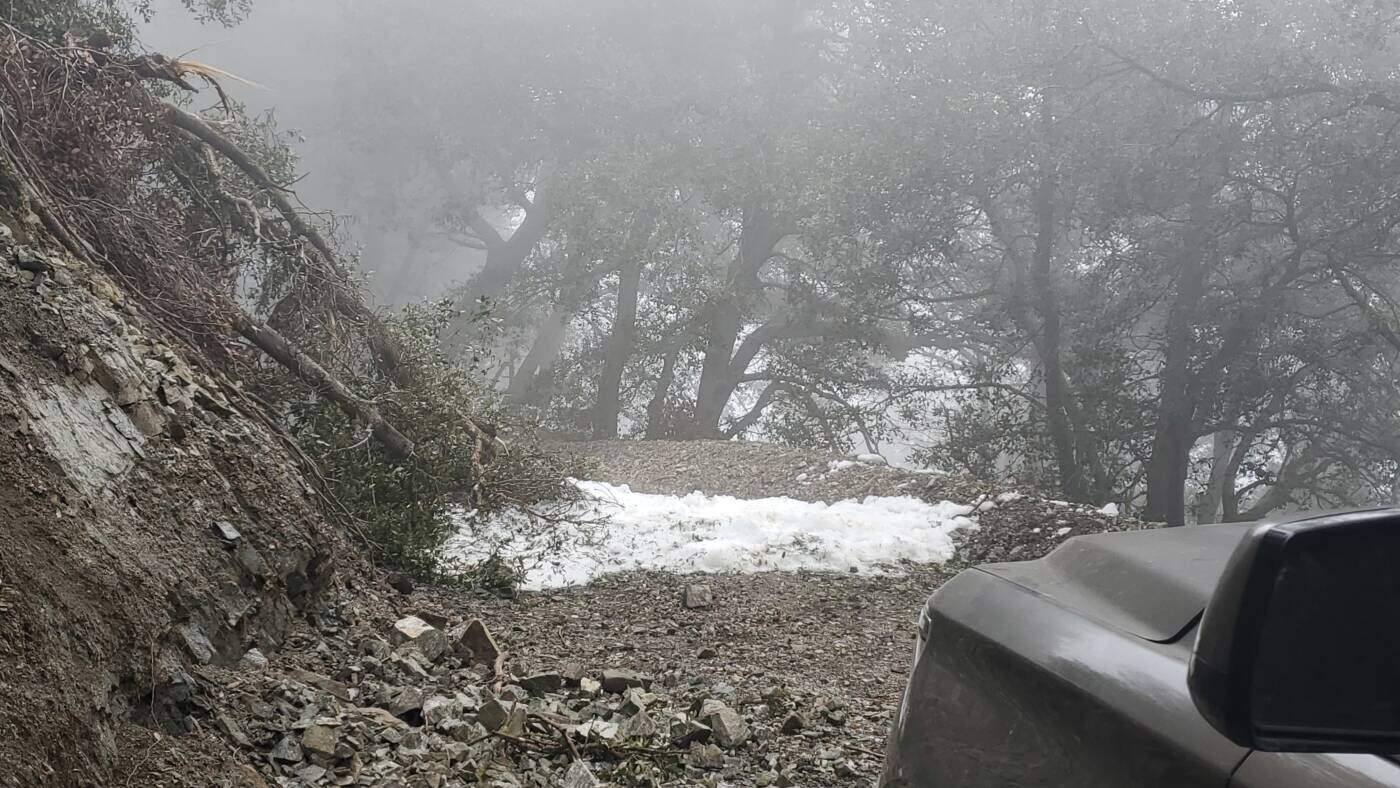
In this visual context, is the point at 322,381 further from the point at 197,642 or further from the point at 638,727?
the point at 638,727

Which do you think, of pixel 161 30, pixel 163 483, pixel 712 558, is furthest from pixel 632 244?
pixel 161 30

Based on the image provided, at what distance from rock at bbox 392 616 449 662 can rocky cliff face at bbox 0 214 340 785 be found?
1.17ft

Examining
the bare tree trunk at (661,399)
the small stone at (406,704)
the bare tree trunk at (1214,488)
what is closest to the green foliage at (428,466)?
the small stone at (406,704)

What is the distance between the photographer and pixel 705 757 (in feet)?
10.9

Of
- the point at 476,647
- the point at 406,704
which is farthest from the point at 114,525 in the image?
the point at 476,647

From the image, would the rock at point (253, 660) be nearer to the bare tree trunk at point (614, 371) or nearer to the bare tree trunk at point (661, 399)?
the bare tree trunk at point (661, 399)

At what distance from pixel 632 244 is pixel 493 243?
21.8ft

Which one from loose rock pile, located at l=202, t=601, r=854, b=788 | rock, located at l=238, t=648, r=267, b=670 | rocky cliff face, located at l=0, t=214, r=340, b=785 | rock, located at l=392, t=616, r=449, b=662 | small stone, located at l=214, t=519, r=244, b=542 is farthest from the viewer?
rock, located at l=392, t=616, r=449, b=662

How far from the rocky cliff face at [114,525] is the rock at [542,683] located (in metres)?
0.90

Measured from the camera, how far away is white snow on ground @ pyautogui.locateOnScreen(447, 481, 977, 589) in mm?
6520

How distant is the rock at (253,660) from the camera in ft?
10.9

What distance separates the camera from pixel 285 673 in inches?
133

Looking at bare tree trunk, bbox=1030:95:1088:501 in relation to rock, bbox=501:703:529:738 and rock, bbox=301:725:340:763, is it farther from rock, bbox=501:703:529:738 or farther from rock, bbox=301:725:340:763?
rock, bbox=301:725:340:763

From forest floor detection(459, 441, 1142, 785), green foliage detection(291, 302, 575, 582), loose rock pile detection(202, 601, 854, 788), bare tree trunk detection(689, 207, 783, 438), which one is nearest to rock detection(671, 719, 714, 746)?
loose rock pile detection(202, 601, 854, 788)
